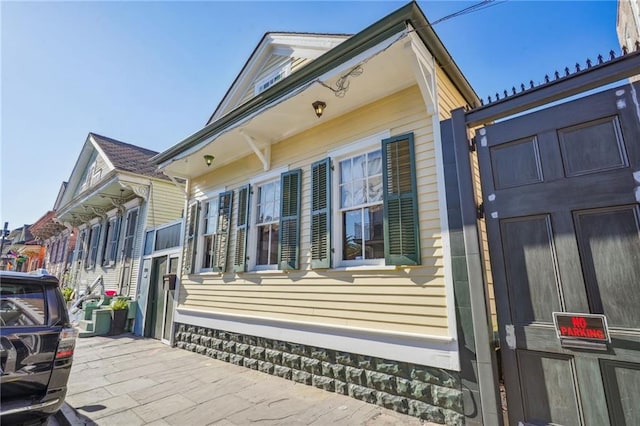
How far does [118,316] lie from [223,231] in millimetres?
5399

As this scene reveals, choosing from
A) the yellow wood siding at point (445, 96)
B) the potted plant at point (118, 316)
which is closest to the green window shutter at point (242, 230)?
the yellow wood siding at point (445, 96)

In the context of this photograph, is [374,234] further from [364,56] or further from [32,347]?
[32,347]

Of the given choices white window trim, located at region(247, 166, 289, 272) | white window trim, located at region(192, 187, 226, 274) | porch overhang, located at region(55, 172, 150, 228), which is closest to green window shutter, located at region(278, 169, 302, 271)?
white window trim, located at region(247, 166, 289, 272)

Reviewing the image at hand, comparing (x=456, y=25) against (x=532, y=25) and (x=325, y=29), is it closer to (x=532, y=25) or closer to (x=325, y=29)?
(x=532, y=25)

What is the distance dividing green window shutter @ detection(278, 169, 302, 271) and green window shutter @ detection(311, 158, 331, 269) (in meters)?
0.34

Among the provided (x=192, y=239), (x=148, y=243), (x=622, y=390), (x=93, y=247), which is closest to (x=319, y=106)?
(x=622, y=390)

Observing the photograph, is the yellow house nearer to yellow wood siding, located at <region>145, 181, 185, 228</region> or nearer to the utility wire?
the utility wire

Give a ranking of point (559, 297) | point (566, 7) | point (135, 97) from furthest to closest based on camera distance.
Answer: point (135, 97), point (566, 7), point (559, 297)

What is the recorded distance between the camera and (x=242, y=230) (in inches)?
217

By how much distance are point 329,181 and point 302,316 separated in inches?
81.5

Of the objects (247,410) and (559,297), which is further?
(247,410)

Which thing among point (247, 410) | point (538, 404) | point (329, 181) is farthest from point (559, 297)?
point (247, 410)

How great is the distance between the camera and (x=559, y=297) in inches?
86.1

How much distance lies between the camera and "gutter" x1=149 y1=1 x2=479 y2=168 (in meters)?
3.07
